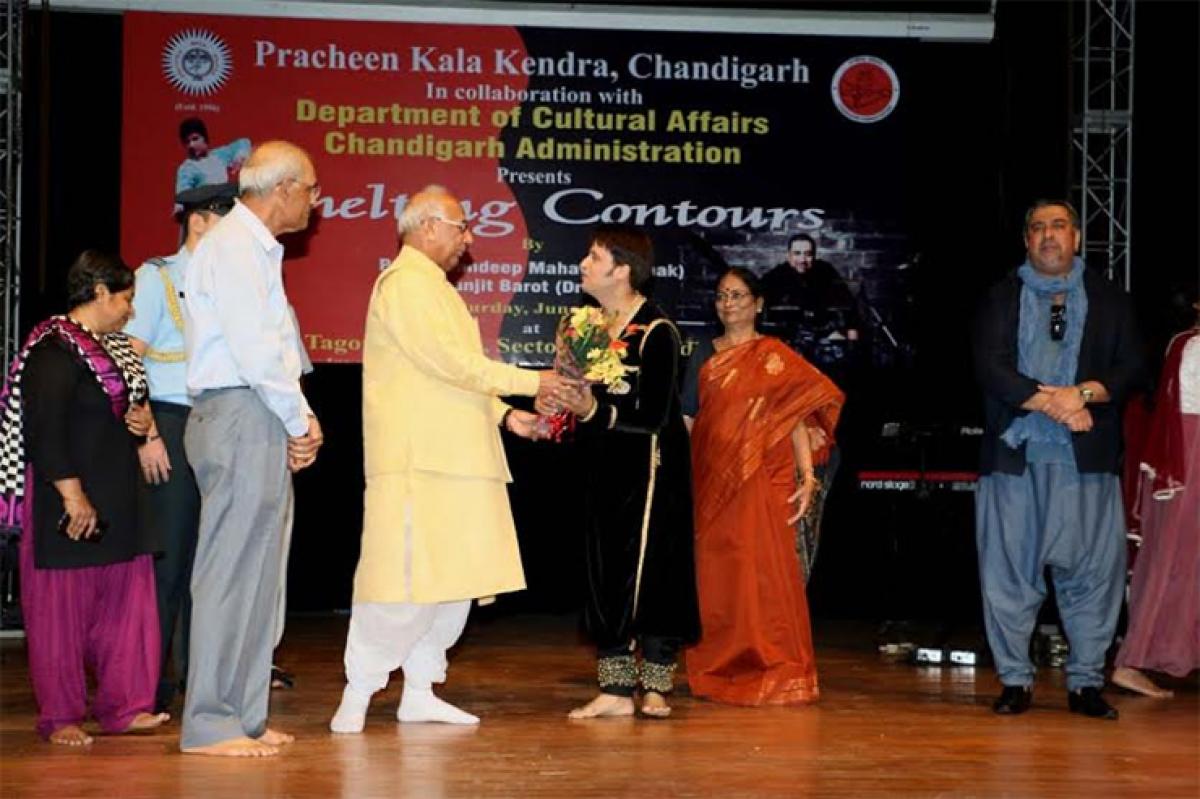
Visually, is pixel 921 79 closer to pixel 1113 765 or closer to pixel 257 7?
pixel 257 7

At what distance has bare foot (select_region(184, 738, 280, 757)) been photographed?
4.80 m

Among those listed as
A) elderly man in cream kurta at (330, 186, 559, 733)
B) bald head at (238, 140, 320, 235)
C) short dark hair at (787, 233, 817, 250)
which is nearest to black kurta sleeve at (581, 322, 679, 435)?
elderly man in cream kurta at (330, 186, 559, 733)

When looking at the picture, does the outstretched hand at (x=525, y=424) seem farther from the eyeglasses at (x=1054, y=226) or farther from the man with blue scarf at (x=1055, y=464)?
the eyeglasses at (x=1054, y=226)

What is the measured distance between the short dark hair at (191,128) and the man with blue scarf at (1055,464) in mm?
4147

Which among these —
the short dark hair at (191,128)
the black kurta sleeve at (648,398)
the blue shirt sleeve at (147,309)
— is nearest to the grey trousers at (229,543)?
the blue shirt sleeve at (147,309)

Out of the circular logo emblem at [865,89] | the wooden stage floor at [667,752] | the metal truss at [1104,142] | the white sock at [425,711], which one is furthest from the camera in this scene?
the circular logo emblem at [865,89]

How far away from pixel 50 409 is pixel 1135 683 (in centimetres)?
387

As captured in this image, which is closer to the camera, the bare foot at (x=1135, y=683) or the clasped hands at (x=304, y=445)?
the clasped hands at (x=304, y=445)

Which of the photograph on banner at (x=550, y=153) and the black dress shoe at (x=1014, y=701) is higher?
the photograph on banner at (x=550, y=153)

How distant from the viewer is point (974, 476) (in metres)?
7.95

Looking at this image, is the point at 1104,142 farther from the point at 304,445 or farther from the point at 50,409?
the point at 50,409

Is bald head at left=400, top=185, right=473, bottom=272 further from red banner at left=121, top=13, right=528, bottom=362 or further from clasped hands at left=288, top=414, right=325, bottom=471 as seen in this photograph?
red banner at left=121, top=13, right=528, bottom=362

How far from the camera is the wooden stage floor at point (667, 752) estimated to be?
4.48m

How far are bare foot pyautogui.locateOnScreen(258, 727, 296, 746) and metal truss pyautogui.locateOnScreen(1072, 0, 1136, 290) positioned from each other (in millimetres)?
4522
